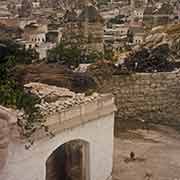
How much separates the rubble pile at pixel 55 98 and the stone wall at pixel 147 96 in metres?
4.97

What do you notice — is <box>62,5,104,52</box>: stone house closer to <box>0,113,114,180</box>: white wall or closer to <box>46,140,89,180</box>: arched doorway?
<box>46,140,89,180</box>: arched doorway

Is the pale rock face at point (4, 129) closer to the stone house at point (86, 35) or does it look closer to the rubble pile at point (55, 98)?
the rubble pile at point (55, 98)

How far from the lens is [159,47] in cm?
1606

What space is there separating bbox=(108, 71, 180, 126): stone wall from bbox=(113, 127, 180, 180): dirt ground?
0.79 meters

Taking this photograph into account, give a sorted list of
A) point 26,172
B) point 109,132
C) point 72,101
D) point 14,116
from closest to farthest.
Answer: point 14,116 → point 26,172 → point 72,101 → point 109,132

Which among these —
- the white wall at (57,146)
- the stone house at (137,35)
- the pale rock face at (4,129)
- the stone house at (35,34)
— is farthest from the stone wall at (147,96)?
the stone house at (35,34)

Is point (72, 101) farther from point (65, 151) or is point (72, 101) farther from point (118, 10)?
point (118, 10)

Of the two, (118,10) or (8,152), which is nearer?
(8,152)

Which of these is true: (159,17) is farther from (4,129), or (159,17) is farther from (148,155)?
(4,129)

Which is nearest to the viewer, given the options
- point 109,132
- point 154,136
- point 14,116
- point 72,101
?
point 14,116

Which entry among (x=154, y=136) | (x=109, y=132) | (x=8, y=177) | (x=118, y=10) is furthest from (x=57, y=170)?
(x=118, y=10)

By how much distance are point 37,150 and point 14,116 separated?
0.88 meters

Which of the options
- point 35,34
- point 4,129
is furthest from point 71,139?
point 35,34

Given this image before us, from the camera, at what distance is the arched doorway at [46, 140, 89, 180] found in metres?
8.20
